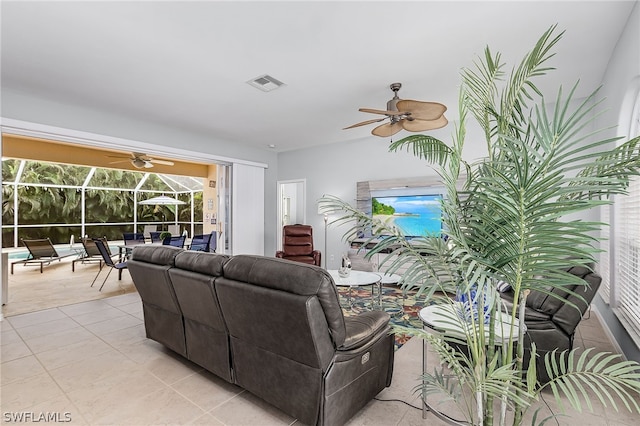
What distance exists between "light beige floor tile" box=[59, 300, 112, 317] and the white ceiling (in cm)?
270

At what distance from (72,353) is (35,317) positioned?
5.12 feet

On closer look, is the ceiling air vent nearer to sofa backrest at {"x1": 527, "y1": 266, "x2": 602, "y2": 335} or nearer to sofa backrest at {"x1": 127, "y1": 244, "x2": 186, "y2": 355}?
sofa backrest at {"x1": 127, "y1": 244, "x2": 186, "y2": 355}

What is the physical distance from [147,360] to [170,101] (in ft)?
9.91

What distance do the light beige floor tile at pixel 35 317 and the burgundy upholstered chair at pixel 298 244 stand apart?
3.18 metres

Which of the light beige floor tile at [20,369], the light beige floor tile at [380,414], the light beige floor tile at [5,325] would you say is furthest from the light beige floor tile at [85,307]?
the light beige floor tile at [380,414]

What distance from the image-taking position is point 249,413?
203 cm

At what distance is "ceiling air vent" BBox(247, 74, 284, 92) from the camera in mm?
3385

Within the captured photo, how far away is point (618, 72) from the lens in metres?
2.81

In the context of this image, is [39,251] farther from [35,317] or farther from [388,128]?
[388,128]

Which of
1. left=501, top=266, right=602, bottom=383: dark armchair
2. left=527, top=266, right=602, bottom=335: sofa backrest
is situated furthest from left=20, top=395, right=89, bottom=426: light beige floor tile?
left=527, top=266, right=602, bottom=335: sofa backrest

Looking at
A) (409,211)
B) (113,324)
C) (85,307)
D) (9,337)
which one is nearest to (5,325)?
(9,337)

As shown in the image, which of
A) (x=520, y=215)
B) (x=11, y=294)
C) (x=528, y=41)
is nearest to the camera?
(x=520, y=215)

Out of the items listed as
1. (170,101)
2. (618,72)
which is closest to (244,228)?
(170,101)

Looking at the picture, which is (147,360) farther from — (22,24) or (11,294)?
(11,294)
